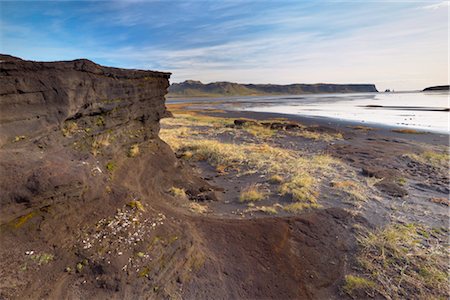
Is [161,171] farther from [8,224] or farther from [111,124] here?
[8,224]

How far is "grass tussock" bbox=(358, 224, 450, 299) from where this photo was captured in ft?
19.7

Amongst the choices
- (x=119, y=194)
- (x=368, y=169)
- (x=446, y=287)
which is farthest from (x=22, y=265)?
(x=368, y=169)

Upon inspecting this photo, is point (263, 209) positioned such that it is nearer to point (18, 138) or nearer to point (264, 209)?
point (264, 209)

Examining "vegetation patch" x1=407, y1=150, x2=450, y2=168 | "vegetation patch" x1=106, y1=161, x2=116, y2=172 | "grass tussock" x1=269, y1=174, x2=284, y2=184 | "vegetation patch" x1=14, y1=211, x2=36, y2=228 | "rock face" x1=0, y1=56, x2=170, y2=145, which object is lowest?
"vegetation patch" x1=407, y1=150, x2=450, y2=168

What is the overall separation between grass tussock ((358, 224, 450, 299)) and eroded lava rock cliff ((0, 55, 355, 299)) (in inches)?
23.3

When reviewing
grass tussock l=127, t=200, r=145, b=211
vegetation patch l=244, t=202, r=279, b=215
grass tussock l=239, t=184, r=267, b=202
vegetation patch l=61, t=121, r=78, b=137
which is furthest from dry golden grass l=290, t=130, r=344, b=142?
vegetation patch l=61, t=121, r=78, b=137

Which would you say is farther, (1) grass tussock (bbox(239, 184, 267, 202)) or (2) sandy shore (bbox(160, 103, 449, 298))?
(1) grass tussock (bbox(239, 184, 267, 202))

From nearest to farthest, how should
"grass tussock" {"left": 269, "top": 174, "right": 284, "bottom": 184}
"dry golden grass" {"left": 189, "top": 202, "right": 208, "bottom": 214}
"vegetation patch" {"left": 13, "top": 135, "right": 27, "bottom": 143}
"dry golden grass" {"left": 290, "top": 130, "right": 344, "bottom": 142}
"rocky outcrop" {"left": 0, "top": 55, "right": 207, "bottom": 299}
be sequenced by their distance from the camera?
"rocky outcrop" {"left": 0, "top": 55, "right": 207, "bottom": 299}
"vegetation patch" {"left": 13, "top": 135, "right": 27, "bottom": 143}
"dry golden grass" {"left": 189, "top": 202, "right": 208, "bottom": 214}
"grass tussock" {"left": 269, "top": 174, "right": 284, "bottom": 184}
"dry golden grass" {"left": 290, "top": 130, "right": 344, "bottom": 142}

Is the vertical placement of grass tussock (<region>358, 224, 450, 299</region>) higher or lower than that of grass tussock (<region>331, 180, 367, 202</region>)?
lower

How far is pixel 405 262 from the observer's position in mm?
6863

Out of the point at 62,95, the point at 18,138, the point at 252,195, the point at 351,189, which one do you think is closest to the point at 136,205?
the point at 18,138

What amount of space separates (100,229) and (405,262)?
7284mm

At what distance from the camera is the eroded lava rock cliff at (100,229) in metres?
4.89

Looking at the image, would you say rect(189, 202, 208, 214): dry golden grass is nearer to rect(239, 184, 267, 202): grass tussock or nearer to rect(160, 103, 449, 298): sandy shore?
rect(160, 103, 449, 298): sandy shore
